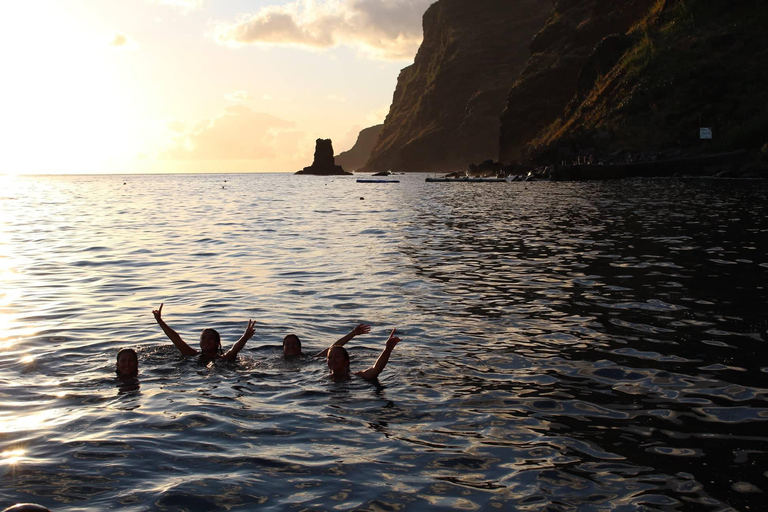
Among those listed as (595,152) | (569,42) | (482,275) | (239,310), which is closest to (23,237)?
(239,310)

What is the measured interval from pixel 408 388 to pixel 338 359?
4.13 ft

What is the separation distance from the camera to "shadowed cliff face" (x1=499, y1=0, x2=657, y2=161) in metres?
128

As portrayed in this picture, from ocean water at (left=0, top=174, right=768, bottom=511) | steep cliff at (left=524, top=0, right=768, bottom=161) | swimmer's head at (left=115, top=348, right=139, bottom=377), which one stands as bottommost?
ocean water at (left=0, top=174, right=768, bottom=511)

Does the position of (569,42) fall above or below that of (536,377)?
above

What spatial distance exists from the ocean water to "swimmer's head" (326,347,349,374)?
0.87 feet

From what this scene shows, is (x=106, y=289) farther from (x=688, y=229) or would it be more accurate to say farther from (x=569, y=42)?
(x=569, y=42)

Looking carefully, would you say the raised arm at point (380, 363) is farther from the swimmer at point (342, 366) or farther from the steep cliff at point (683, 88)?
the steep cliff at point (683, 88)

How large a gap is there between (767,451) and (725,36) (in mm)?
101625

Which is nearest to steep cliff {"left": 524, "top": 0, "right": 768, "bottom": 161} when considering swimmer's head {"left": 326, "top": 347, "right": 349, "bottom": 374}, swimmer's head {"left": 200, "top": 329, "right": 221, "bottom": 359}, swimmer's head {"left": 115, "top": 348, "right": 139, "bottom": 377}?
swimmer's head {"left": 326, "top": 347, "right": 349, "bottom": 374}

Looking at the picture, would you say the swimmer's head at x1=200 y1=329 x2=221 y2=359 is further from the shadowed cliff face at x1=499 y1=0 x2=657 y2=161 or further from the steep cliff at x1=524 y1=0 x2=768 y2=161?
the shadowed cliff face at x1=499 y1=0 x2=657 y2=161

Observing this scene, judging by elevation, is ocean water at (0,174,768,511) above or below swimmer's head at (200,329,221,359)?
below

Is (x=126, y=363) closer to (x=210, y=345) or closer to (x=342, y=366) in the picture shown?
(x=210, y=345)

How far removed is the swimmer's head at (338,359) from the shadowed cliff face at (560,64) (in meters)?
120

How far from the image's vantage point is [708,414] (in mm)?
8703
